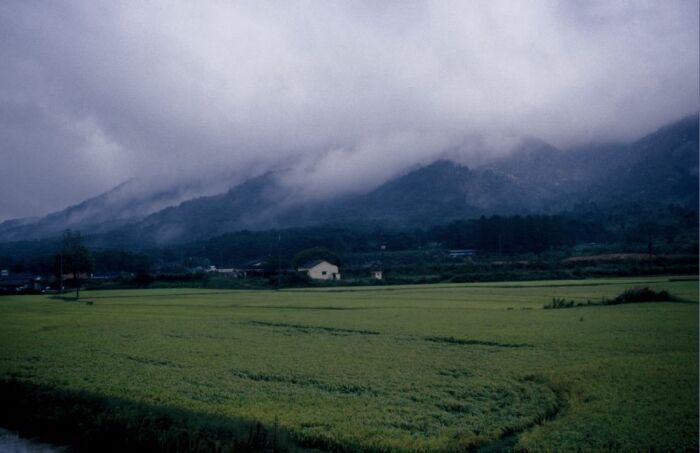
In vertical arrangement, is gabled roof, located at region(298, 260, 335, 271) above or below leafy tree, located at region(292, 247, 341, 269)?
below

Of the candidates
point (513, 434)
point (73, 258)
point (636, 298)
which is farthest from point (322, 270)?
point (513, 434)

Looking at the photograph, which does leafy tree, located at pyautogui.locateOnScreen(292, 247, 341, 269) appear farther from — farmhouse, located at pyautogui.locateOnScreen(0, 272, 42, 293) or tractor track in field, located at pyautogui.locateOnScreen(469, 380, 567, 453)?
tractor track in field, located at pyautogui.locateOnScreen(469, 380, 567, 453)

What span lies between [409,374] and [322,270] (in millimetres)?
75269

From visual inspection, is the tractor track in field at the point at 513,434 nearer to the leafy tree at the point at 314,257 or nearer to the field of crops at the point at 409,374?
the field of crops at the point at 409,374

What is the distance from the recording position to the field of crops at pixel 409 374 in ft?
29.5

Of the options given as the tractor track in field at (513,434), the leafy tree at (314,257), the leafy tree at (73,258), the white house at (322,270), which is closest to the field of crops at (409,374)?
the tractor track in field at (513,434)

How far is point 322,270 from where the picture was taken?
88.2 metres

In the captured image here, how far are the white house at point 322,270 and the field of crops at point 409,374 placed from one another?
60.8 m

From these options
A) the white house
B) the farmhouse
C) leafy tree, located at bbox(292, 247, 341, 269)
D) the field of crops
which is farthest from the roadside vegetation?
the farmhouse

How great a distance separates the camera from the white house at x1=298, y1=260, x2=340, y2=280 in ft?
287

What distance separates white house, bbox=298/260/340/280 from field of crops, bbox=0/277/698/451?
199ft

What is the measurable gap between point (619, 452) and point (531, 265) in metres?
71.1

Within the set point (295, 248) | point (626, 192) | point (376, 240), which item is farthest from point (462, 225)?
point (626, 192)

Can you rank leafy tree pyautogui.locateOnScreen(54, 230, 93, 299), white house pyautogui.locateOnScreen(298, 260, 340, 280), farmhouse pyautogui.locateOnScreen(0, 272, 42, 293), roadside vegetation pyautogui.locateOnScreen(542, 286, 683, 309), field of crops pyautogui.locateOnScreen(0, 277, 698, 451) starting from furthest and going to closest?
1. white house pyautogui.locateOnScreen(298, 260, 340, 280)
2. leafy tree pyautogui.locateOnScreen(54, 230, 93, 299)
3. farmhouse pyautogui.locateOnScreen(0, 272, 42, 293)
4. roadside vegetation pyautogui.locateOnScreen(542, 286, 683, 309)
5. field of crops pyautogui.locateOnScreen(0, 277, 698, 451)
